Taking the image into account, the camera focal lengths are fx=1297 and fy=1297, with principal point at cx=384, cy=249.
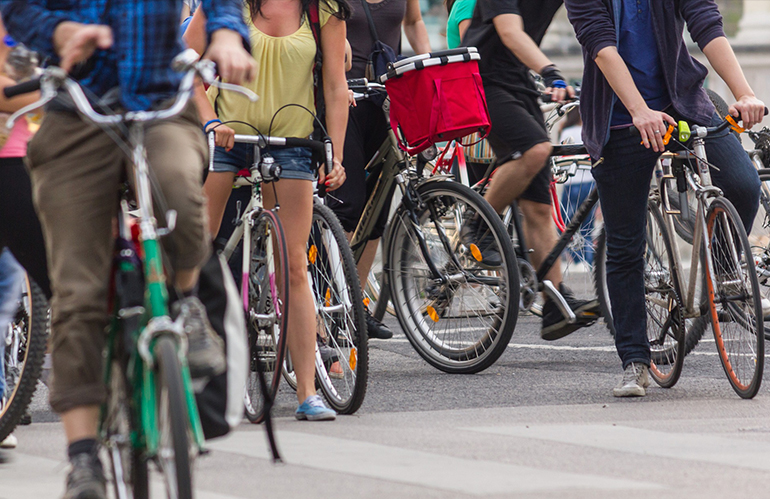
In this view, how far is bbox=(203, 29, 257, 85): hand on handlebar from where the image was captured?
314 cm

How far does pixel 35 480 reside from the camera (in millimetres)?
3965

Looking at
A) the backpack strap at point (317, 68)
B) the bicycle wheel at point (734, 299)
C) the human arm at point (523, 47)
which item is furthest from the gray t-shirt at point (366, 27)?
the bicycle wheel at point (734, 299)

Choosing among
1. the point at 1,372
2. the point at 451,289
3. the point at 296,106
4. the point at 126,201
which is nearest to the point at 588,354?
the point at 451,289

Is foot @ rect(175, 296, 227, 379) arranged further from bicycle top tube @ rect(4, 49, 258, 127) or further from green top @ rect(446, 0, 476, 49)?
green top @ rect(446, 0, 476, 49)

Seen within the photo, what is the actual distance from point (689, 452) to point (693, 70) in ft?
6.13

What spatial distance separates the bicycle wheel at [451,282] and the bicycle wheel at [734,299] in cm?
101

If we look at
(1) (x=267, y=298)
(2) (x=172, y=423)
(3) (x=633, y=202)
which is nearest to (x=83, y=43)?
(2) (x=172, y=423)

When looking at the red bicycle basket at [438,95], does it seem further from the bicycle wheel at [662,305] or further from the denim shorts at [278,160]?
the denim shorts at [278,160]

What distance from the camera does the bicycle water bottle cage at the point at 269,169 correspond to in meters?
4.82

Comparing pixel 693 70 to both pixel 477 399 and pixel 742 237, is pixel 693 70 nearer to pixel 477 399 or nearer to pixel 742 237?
pixel 742 237

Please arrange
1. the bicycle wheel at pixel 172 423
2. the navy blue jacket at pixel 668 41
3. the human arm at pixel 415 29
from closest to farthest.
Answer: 1. the bicycle wheel at pixel 172 423
2. the navy blue jacket at pixel 668 41
3. the human arm at pixel 415 29

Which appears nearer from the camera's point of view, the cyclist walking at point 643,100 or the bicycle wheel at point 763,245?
the cyclist walking at point 643,100

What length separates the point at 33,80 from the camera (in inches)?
123

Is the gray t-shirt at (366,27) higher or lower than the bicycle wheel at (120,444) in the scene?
higher
